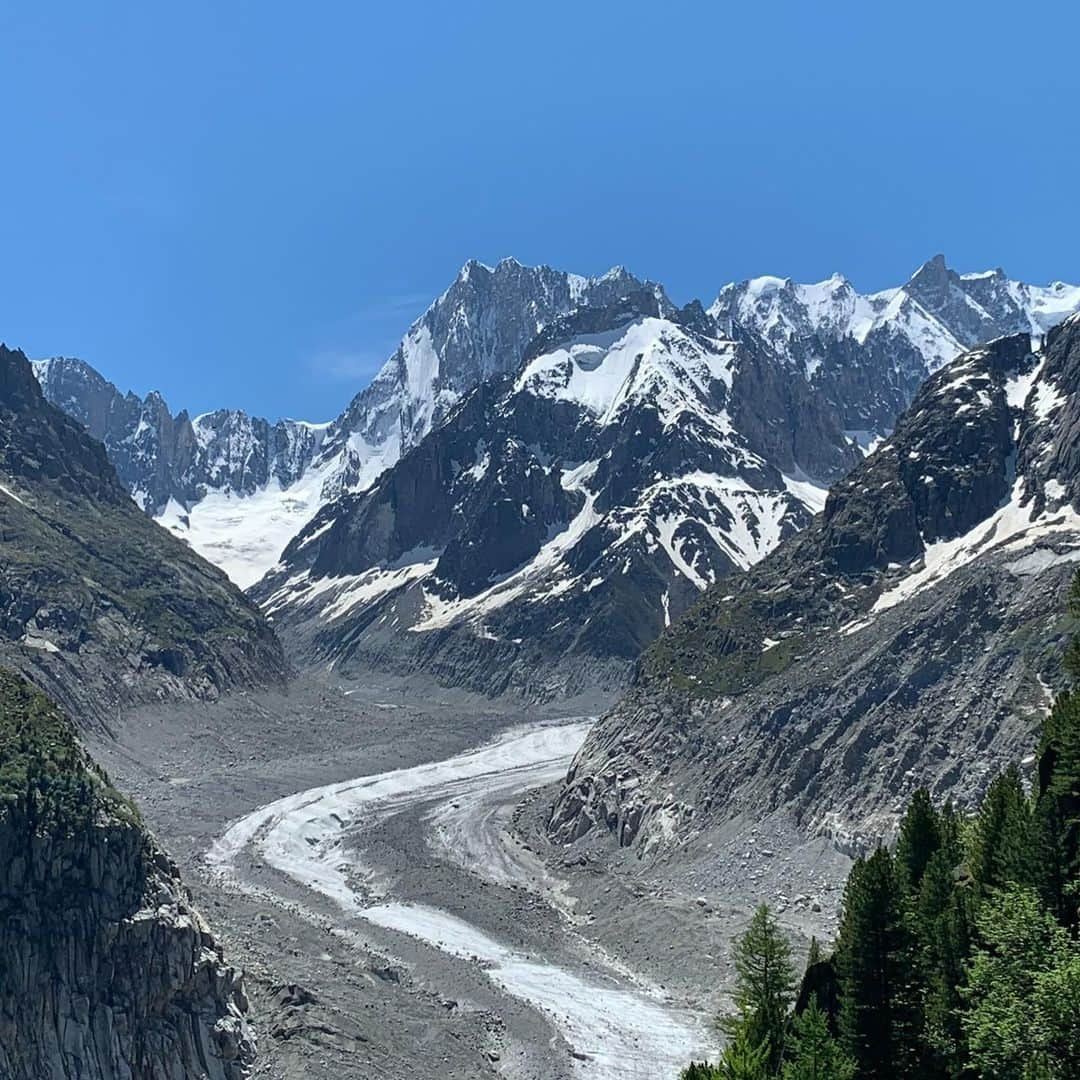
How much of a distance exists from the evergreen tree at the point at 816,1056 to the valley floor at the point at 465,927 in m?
32.1

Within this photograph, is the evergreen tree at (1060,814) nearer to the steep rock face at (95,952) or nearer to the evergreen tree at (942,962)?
the evergreen tree at (942,962)

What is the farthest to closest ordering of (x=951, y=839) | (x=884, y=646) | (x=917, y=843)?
(x=884, y=646)
(x=917, y=843)
(x=951, y=839)

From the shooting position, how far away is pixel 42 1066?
63.6 metres

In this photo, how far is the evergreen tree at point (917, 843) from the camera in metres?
58.4

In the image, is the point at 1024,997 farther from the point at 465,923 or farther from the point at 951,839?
the point at 465,923

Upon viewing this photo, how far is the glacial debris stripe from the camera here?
78938 millimetres

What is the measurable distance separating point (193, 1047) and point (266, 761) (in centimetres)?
13403

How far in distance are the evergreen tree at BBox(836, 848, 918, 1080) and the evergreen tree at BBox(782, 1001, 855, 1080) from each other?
2727 millimetres

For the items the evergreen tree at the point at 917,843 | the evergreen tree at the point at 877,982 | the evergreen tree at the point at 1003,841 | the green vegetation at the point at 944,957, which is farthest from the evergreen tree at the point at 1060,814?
the evergreen tree at the point at 877,982

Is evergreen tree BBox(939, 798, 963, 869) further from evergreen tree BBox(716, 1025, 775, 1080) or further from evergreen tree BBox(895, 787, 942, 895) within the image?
evergreen tree BBox(716, 1025, 775, 1080)

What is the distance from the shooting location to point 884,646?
124m

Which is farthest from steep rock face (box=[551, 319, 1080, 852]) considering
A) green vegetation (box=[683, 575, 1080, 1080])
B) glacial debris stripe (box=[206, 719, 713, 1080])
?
green vegetation (box=[683, 575, 1080, 1080])

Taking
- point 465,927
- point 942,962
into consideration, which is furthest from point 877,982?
point 465,927

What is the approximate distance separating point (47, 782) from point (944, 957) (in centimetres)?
5199
